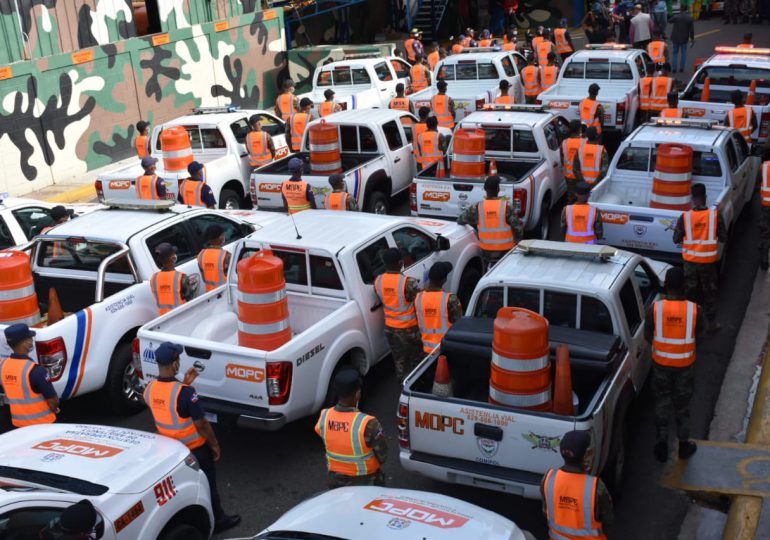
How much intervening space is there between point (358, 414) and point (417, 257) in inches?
139

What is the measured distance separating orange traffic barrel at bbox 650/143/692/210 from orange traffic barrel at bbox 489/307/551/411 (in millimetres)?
4871

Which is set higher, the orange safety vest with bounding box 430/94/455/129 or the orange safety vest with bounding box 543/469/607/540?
the orange safety vest with bounding box 430/94/455/129

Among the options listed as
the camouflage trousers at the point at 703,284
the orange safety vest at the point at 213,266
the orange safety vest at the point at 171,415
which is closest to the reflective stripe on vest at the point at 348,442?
the orange safety vest at the point at 171,415

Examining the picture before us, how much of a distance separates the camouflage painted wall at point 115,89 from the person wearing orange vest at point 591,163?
11.0 m

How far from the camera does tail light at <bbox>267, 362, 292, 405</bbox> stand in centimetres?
759

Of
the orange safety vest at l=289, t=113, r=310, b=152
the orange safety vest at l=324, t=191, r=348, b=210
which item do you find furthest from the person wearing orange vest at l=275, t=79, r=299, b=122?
the orange safety vest at l=324, t=191, r=348, b=210

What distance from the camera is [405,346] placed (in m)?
8.73

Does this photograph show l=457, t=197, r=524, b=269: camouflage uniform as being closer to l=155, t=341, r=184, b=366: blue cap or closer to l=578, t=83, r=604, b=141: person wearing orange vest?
l=155, t=341, r=184, b=366: blue cap

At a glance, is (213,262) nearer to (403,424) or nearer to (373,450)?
(403,424)

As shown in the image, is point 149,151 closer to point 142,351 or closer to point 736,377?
point 142,351

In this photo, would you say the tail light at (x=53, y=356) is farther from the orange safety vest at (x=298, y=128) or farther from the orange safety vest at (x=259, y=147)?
the orange safety vest at (x=298, y=128)

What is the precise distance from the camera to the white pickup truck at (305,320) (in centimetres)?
769

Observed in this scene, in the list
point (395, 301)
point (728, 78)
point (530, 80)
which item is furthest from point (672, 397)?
point (530, 80)

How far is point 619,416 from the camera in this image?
23.4 ft
